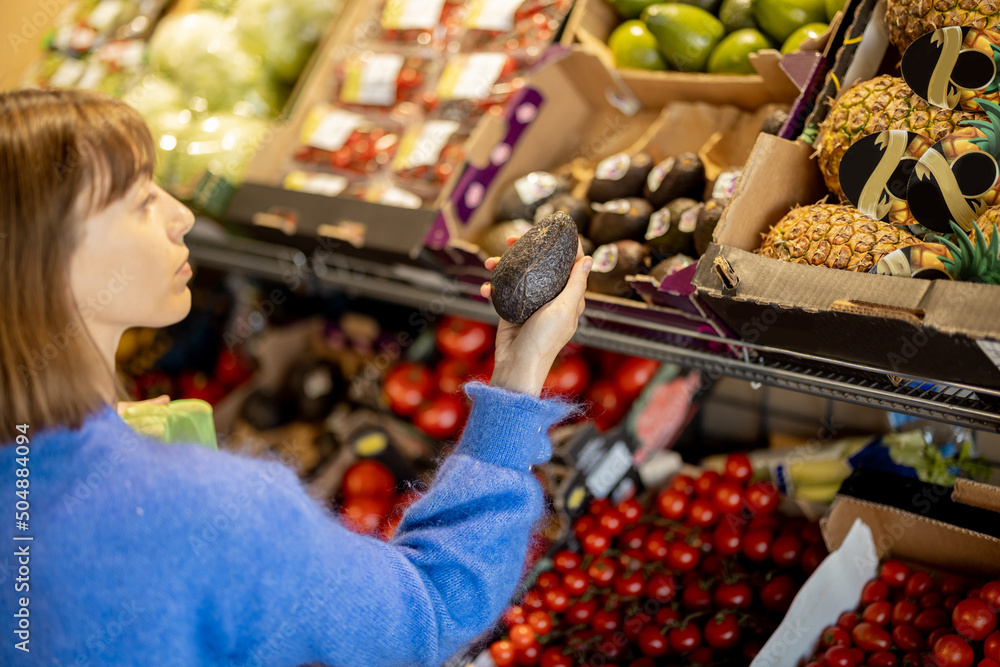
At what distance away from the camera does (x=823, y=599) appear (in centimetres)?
144

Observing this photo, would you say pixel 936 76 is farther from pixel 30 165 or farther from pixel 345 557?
pixel 30 165

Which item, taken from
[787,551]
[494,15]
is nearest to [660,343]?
[787,551]

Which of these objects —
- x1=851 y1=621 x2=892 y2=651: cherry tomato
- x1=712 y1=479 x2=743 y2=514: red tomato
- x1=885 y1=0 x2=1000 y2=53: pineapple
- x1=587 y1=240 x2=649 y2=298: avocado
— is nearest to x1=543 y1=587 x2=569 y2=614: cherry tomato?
x1=712 y1=479 x2=743 y2=514: red tomato

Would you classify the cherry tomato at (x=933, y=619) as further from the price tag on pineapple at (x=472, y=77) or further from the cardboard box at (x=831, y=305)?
the price tag on pineapple at (x=472, y=77)

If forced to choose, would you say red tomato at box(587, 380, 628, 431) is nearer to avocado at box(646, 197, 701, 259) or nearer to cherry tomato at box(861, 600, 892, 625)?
avocado at box(646, 197, 701, 259)

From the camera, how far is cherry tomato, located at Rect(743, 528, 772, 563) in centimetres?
176

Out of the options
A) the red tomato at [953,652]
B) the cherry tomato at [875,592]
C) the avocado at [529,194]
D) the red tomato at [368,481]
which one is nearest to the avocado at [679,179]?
the avocado at [529,194]

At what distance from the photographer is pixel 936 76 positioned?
1178 millimetres

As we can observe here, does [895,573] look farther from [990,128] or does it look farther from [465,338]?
[465,338]

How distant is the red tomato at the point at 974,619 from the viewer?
4.19 feet

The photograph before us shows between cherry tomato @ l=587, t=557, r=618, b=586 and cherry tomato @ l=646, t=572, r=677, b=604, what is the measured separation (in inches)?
4.0

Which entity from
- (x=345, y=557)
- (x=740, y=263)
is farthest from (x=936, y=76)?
(x=345, y=557)

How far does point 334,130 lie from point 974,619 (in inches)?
86.6

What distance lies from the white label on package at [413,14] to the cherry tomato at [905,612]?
7.20 ft
